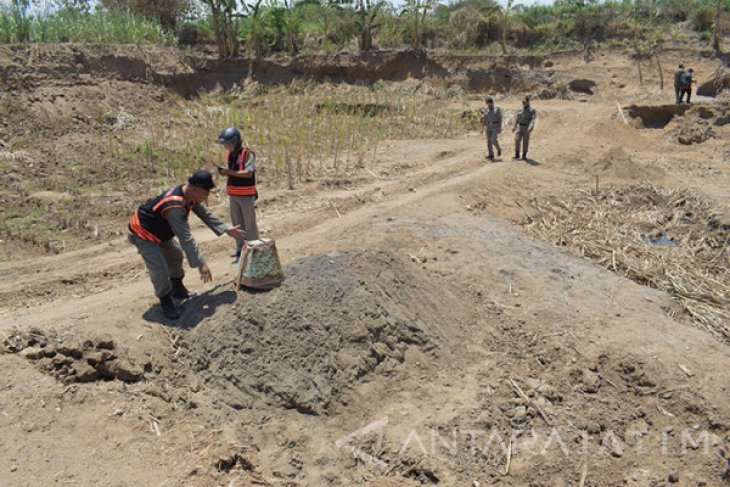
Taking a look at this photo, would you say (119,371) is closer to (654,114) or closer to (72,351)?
(72,351)

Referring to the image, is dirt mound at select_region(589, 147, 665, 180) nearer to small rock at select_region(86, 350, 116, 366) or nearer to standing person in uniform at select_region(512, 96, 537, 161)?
standing person in uniform at select_region(512, 96, 537, 161)

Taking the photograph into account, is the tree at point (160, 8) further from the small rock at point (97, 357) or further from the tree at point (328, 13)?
the small rock at point (97, 357)

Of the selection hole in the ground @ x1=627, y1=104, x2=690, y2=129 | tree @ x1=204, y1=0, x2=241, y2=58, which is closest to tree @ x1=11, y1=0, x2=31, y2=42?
tree @ x1=204, y1=0, x2=241, y2=58

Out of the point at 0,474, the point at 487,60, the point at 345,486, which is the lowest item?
the point at 345,486

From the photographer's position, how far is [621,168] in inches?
420

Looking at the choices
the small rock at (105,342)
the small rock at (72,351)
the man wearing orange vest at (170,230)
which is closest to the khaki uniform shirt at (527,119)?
the man wearing orange vest at (170,230)

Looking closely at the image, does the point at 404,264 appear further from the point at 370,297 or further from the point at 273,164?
the point at 273,164

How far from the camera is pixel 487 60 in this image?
2112 cm

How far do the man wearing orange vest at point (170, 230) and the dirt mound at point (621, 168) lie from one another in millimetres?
8221

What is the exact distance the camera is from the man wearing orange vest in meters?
4.52

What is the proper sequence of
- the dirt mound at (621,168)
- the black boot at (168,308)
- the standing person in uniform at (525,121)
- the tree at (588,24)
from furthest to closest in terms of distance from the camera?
the tree at (588,24) → the standing person in uniform at (525,121) → the dirt mound at (621,168) → the black boot at (168,308)

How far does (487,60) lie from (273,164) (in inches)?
507

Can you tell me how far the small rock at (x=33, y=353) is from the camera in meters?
4.13

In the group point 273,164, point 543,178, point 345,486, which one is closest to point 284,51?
point 273,164
